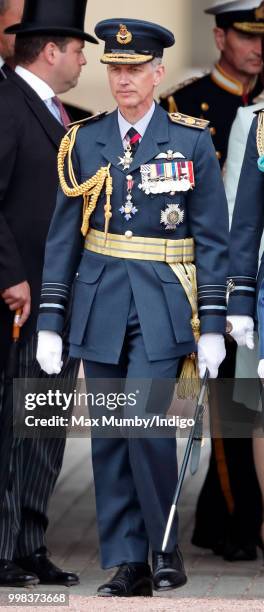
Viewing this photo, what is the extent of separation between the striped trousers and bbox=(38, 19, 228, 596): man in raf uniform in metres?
0.59

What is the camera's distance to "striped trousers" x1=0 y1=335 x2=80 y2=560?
19.2 ft

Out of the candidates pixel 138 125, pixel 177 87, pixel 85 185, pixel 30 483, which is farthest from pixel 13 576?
pixel 177 87

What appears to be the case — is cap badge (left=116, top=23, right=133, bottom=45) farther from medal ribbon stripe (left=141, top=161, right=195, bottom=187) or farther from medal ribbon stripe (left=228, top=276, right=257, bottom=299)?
medal ribbon stripe (left=228, top=276, right=257, bottom=299)

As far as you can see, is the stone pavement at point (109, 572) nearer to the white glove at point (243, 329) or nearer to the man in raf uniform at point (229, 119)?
the man in raf uniform at point (229, 119)

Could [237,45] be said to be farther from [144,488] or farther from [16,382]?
[144,488]

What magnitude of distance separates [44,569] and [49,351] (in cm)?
105

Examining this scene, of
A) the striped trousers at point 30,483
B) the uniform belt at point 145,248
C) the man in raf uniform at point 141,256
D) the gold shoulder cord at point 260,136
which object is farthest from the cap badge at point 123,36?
the striped trousers at point 30,483

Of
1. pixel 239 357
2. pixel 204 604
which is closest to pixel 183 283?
pixel 239 357

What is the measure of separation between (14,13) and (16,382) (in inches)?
54.7

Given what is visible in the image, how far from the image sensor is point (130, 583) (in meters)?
5.24

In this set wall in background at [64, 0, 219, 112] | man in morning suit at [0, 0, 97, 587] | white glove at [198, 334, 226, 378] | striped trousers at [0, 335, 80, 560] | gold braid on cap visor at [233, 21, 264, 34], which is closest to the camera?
white glove at [198, 334, 226, 378]

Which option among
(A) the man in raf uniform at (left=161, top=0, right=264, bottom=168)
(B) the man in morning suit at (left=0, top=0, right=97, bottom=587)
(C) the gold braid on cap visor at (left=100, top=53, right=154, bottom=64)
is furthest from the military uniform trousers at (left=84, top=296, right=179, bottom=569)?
(A) the man in raf uniform at (left=161, top=0, right=264, bottom=168)

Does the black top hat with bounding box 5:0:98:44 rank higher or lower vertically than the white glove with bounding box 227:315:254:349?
higher

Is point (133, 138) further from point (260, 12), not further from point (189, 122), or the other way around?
point (260, 12)
